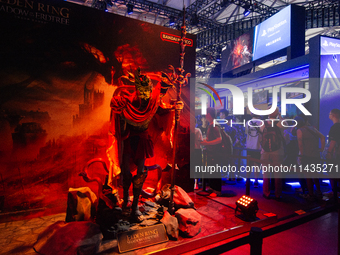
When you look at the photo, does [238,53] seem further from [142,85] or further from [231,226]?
[231,226]

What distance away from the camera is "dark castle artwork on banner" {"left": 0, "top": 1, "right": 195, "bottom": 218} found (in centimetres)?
317

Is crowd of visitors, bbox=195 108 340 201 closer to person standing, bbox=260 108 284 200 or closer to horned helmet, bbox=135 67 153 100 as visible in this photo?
person standing, bbox=260 108 284 200

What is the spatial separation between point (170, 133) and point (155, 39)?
2.27 metres

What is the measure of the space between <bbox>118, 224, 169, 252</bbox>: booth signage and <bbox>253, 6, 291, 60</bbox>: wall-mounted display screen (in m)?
8.06

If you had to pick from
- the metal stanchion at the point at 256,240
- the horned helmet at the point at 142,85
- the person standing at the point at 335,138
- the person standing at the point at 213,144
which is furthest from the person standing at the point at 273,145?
the metal stanchion at the point at 256,240

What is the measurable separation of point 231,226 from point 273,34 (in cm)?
815

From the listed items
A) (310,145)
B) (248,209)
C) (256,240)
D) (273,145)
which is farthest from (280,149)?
(256,240)

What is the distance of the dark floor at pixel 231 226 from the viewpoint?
8.52 feet

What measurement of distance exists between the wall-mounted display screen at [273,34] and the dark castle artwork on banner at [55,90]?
6.13 metres

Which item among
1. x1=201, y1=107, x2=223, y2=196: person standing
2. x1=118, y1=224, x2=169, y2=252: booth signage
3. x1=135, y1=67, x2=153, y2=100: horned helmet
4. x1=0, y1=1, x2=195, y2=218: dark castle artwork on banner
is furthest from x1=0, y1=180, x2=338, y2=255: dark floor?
x1=135, y1=67, x2=153, y2=100: horned helmet

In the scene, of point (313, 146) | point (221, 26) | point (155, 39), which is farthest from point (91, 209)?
point (221, 26)

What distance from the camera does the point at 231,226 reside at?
3.14 metres

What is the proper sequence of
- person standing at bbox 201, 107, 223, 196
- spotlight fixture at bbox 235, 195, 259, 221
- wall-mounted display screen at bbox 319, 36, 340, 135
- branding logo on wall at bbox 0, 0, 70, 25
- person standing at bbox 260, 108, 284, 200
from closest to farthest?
1. branding logo on wall at bbox 0, 0, 70, 25
2. spotlight fixture at bbox 235, 195, 259, 221
3. person standing at bbox 260, 108, 284, 200
4. person standing at bbox 201, 107, 223, 196
5. wall-mounted display screen at bbox 319, 36, 340, 135

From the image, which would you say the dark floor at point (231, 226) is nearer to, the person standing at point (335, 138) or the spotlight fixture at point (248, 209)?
the spotlight fixture at point (248, 209)
